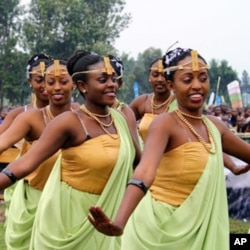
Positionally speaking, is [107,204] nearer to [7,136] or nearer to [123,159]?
[123,159]

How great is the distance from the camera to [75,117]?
182 inches

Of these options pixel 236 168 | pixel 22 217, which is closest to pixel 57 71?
pixel 22 217

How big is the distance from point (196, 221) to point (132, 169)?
2.61 ft

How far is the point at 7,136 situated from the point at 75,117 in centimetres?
131

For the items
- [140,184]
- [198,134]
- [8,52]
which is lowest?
[140,184]

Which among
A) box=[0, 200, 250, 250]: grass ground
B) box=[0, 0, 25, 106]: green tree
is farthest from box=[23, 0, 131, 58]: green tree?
box=[0, 200, 250, 250]: grass ground

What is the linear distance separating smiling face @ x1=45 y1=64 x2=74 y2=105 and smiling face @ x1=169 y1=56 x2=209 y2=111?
183cm

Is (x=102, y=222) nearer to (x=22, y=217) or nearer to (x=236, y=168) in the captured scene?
(x=236, y=168)

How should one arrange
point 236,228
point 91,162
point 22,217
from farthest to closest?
point 236,228 < point 22,217 < point 91,162

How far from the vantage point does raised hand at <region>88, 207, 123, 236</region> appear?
3252 mm

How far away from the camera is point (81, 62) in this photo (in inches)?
190

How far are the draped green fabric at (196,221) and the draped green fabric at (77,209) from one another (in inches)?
19.6

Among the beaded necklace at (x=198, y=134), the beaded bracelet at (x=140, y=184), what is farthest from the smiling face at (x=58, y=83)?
the beaded bracelet at (x=140, y=184)

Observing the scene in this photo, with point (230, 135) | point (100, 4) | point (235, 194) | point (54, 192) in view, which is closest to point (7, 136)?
point (54, 192)
